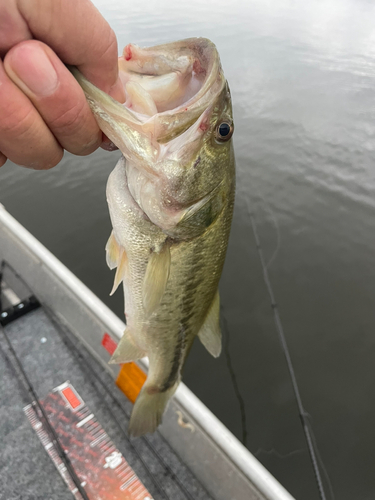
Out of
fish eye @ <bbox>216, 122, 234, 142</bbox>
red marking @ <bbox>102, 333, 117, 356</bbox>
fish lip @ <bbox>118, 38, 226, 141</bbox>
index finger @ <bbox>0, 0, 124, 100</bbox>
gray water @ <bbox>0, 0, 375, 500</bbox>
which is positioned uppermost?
index finger @ <bbox>0, 0, 124, 100</bbox>

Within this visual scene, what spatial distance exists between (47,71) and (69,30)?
0.11 meters

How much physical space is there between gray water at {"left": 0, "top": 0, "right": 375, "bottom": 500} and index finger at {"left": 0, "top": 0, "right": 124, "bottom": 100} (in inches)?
147

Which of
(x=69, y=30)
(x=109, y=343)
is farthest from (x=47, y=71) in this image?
(x=109, y=343)

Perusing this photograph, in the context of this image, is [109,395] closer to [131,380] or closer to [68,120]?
[131,380]

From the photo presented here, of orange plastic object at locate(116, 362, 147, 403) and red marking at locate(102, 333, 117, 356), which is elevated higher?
red marking at locate(102, 333, 117, 356)

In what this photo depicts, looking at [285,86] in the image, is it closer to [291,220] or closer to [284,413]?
[291,220]

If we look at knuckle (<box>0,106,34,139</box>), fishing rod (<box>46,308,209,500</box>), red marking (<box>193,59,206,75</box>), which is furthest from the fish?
fishing rod (<box>46,308,209,500</box>)

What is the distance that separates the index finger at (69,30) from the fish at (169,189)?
70mm

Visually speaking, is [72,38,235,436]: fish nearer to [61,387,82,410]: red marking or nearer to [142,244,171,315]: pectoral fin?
[142,244,171,315]: pectoral fin

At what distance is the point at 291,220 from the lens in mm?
6062

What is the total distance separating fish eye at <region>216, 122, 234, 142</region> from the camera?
1223 millimetres

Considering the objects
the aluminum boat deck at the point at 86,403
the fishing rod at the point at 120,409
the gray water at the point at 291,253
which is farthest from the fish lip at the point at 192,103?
the gray water at the point at 291,253

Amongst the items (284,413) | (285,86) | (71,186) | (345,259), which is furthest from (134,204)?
(285,86)

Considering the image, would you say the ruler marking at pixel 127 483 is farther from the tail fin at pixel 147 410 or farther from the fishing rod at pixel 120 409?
the tail fin at pixel 147 410
